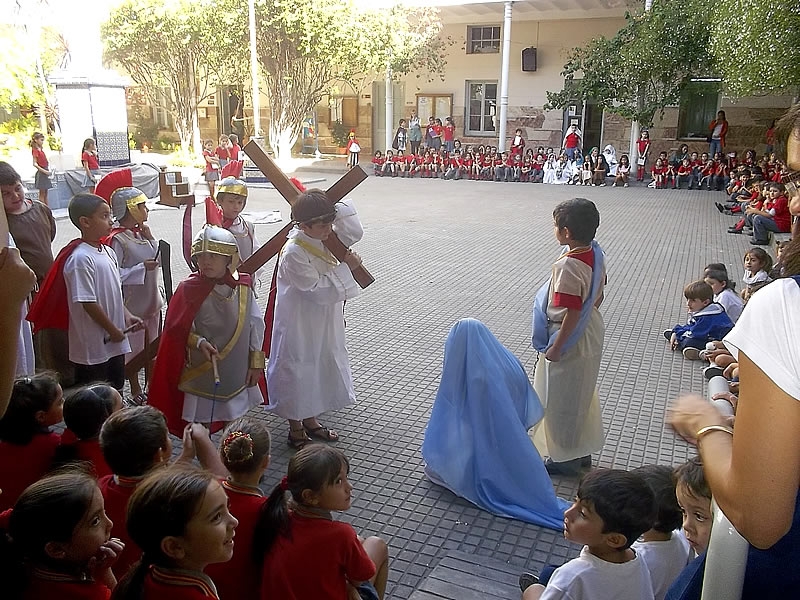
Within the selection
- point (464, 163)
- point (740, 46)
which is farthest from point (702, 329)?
point (464, 163)

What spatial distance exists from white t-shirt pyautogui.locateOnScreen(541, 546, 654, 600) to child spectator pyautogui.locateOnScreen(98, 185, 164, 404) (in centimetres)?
322

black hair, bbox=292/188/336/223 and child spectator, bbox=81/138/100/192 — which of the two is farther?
child spectator, bbox=81/138/100/192

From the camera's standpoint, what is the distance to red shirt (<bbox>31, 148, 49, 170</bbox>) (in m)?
12.2

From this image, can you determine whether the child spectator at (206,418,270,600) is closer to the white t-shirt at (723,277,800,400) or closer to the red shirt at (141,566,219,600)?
the red shirt at (141,566,219,600)

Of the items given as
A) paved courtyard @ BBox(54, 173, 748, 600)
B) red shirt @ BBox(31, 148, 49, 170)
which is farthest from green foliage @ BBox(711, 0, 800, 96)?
red shirt @ BBox(31, 148, 49, 170)

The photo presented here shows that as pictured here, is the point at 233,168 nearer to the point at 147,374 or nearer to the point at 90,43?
the point at 90,43

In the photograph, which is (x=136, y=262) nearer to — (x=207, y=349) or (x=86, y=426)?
(x=207, y=349)

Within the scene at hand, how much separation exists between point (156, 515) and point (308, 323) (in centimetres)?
232

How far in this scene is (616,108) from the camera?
18391mm

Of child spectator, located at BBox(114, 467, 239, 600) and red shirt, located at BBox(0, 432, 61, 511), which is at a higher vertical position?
child spectator, located at BBox(114, 467, 239, 600)

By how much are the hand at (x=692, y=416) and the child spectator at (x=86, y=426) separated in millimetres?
2086

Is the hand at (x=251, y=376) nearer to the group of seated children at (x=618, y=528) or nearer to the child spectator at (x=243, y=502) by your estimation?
the child spectator at (x=243, y=502)

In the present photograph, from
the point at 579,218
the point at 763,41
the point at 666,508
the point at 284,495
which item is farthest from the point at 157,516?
the point at 763,41

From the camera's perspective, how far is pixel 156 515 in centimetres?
174
